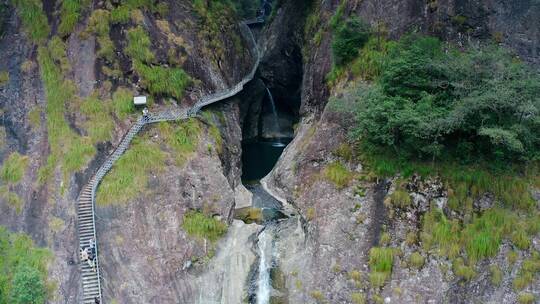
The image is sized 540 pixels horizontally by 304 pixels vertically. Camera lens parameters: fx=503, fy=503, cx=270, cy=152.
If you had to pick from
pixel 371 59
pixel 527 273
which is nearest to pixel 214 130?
pixel 371 59

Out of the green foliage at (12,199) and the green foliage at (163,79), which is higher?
the green foliage at (163,79)

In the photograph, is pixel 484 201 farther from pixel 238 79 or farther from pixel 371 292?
pixel 238 79

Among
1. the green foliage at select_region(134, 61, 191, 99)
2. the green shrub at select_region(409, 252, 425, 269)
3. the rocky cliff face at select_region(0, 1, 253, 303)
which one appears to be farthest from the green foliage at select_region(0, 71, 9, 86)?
the green shrub at select_region(409, 252, 425, 269)

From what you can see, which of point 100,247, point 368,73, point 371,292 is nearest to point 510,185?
point 371,292

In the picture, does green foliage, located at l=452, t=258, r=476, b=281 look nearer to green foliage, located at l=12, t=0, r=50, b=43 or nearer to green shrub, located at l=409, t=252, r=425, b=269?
green shrub, located at l=409, t=252, r=425, b=269

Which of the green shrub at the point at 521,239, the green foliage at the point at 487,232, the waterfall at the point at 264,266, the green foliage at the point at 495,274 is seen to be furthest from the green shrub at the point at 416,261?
the waterfall at the point at 264,266

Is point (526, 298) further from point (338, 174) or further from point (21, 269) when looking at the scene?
point (21, 269)

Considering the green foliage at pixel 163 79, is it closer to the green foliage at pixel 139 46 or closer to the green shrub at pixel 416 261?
the green foliage at pixel 139 46
